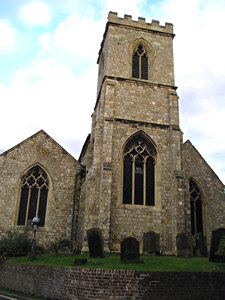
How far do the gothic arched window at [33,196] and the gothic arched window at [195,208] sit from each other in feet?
32.6

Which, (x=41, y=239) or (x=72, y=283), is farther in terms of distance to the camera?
(x=41, y=239)

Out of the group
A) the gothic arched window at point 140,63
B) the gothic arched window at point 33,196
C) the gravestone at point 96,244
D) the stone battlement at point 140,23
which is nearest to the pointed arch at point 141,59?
the gothic arched window at point 140,63

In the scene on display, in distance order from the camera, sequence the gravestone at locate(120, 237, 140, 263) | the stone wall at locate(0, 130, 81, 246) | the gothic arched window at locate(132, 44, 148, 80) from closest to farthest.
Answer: the gravestone at locate(120, 237, 140, 263), the stone wall at locate(0, 130, 81, 246), the gothic arched window at locate(132, 44, 148, 80)

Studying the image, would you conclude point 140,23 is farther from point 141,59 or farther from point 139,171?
point 139,171

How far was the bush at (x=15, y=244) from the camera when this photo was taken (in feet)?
53.4

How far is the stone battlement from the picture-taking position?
23.8 m

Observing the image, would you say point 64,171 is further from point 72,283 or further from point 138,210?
point 72,283

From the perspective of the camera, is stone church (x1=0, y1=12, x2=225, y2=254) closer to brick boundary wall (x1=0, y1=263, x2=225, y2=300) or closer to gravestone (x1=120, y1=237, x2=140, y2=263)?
gravestone (x1=120, y1=237, x2=140, y2=263)

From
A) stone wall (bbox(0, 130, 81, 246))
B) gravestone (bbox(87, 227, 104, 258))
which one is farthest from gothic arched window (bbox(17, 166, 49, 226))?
gravestone (bbox(87, 227, 104, 258))

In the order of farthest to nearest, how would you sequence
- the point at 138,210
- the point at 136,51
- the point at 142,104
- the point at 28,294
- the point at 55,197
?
1. the point at 136,51
2. the point at 142,104
3. the point at 55,197
4. the point at 138,210
5. the point at 28,294

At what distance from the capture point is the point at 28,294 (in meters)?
11.4

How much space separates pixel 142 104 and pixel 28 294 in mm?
14112

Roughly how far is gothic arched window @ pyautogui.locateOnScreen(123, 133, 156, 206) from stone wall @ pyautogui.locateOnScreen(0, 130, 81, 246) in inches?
139

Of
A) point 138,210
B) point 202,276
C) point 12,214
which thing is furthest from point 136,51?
point 202,276
